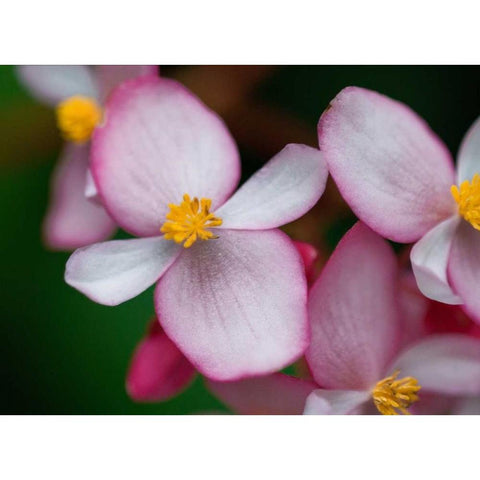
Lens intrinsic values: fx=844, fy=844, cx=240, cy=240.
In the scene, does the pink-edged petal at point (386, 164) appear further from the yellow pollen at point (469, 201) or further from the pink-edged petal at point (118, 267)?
the pink-edged petal at point (118, 267)

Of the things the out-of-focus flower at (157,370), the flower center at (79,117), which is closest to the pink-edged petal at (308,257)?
the out-of-focus flower at (157,370)

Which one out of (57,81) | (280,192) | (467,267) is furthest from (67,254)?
(467,267)

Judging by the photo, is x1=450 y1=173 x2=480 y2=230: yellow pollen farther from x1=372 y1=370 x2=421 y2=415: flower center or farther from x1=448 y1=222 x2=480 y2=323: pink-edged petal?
x1=372 y1=370 x2=421 y2=415: flower center

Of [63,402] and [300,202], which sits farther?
[63,402]

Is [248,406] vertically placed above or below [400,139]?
below

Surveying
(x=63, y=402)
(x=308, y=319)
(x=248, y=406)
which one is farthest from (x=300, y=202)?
(x=63, y=402)

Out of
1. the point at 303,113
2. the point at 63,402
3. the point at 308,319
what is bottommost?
the point at 63,402

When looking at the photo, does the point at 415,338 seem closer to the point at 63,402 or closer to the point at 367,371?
the point at 367,371
